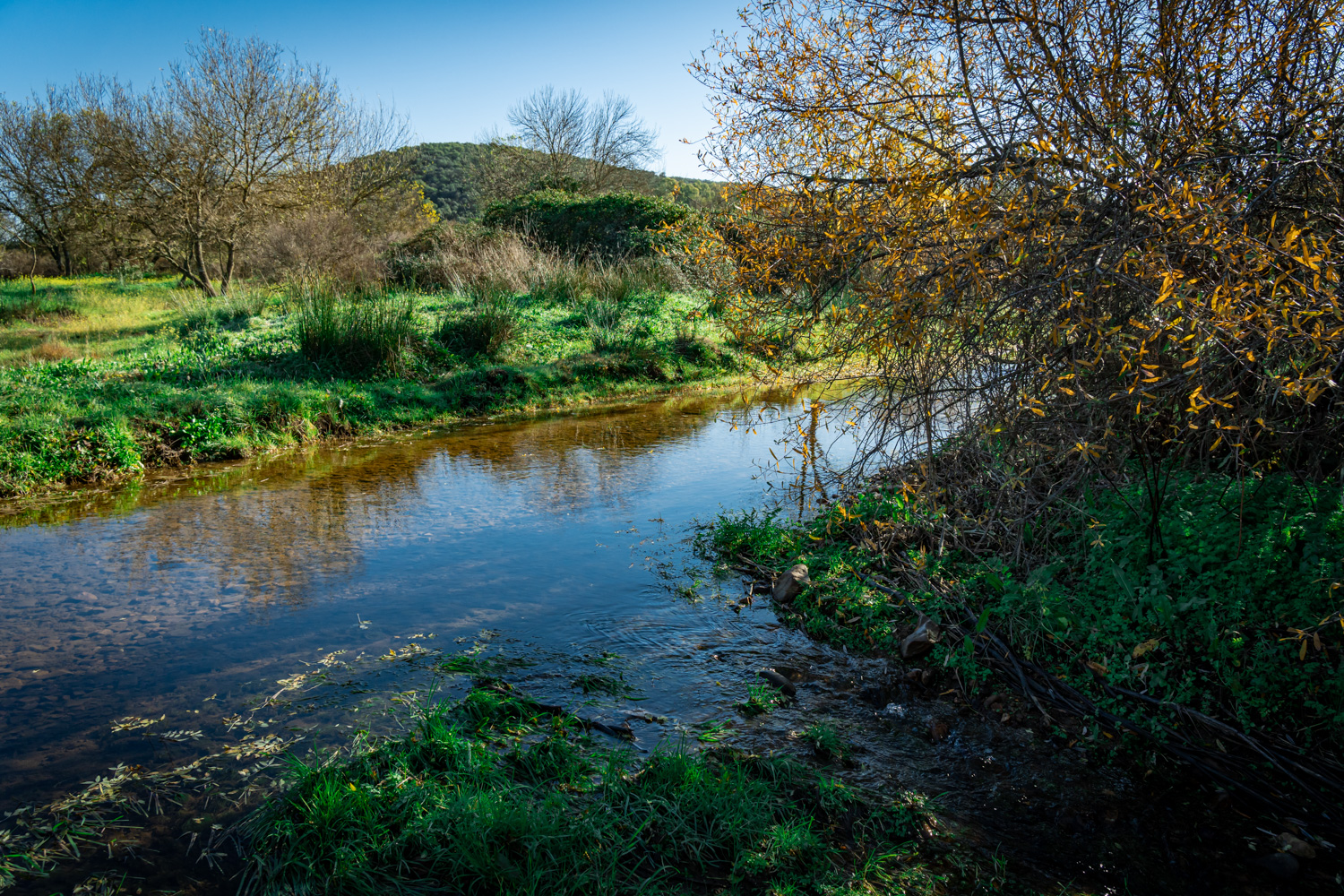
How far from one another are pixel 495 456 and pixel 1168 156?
7.19 m

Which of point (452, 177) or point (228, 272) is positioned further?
point (452, 177)

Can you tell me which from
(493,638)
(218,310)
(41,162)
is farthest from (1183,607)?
(41,162)

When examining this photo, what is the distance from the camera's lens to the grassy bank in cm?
806

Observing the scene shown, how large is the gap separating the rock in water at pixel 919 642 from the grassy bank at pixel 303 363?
2.85 meters

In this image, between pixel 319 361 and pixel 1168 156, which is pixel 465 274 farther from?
pixel 1168 156

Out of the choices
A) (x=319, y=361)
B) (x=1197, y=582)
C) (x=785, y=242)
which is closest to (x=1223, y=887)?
(x=1197, y=582)

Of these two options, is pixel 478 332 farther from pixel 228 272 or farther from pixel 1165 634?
pixel 1165 634

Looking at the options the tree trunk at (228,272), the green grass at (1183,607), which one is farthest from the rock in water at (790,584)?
the tree trunk at (228,272)

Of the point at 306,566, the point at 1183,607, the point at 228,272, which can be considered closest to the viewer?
the point at 1183,607

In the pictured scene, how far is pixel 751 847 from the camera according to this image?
8.64ft

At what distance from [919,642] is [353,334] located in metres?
9.73

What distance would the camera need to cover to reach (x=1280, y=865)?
2.60 metres

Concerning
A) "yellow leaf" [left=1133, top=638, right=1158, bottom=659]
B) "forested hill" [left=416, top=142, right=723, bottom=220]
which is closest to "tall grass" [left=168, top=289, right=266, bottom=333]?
"yellow leaf" [left=1133, top=638, right=1158, bottom=659]

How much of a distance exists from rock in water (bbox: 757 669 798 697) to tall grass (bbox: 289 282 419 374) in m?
9.03
